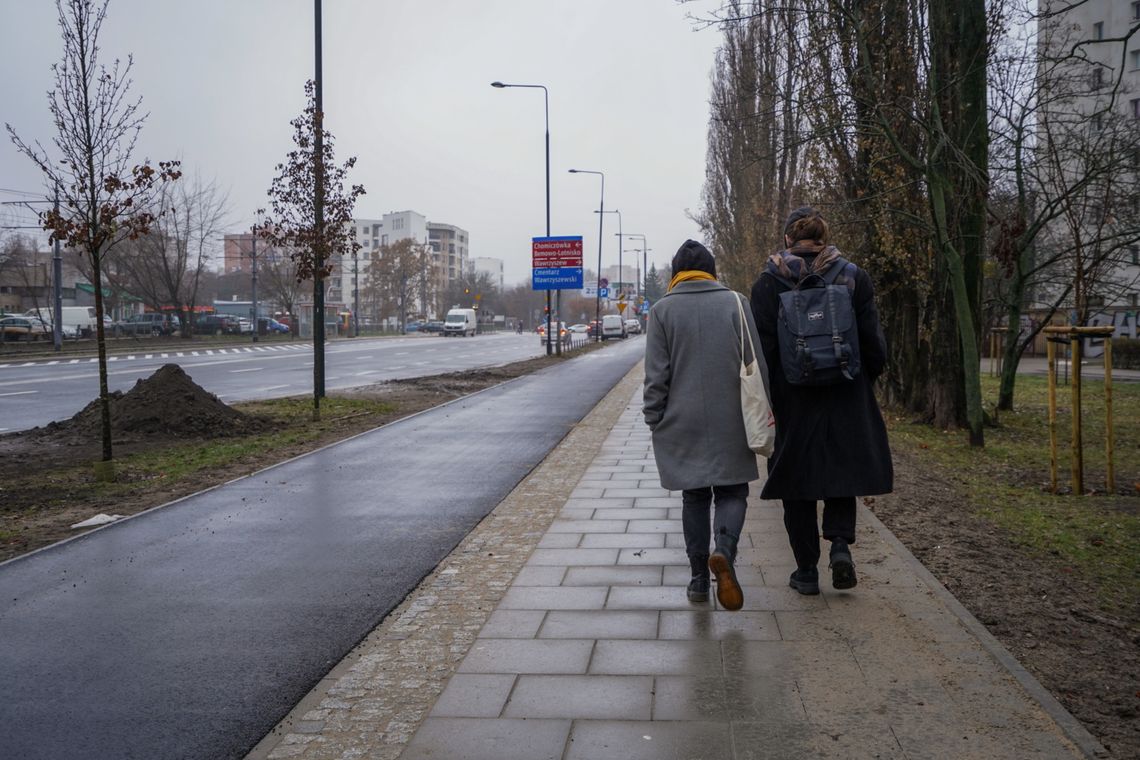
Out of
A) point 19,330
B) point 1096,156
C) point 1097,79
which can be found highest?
point 1097,79

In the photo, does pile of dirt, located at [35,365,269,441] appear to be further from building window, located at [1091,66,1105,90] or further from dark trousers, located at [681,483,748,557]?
building window, located at [1091,66,1105,90]

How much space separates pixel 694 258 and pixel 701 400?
0.70 metres

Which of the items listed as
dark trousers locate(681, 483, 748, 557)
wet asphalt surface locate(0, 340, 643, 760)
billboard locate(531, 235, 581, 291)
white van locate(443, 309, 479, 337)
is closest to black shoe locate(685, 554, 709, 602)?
dark trousers locate(681, 483, 748, 557)

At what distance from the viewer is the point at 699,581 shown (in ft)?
17.0

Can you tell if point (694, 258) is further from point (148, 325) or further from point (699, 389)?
point (148, 325)

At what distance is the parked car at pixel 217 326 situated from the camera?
66000 mm

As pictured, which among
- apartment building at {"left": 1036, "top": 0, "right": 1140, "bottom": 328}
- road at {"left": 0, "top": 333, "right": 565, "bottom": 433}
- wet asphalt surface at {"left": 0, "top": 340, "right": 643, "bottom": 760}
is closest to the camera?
wet asphalt surface at {"left": 0, "top": 340, "right": 643, "bottom": 760}

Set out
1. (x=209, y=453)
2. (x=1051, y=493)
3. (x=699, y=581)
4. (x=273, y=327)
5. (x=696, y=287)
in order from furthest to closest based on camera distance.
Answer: (x=273, y=327), (x=209, y=453), (x=1051, y=493), (x=699, y=581), (x=696, y=287)

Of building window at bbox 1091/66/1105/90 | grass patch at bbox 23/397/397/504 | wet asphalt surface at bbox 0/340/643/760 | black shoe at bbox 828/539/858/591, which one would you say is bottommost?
grass patch at bbox 23/397/397/504

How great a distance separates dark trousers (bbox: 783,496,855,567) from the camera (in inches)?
201

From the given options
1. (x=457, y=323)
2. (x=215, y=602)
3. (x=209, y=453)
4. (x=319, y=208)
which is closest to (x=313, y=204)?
(x=319, y=208)

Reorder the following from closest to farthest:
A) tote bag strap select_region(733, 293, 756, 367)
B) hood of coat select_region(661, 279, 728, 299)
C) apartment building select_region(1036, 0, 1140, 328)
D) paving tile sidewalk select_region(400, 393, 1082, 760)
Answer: paving tile sidewalk select_region(400, 393, 1082, 760), tote bag strap select_region(733, 293, 756, 367), hood of coat select_region(661, 279, 728, 299), apartment building select_region(1036, 0, 1140, 328)

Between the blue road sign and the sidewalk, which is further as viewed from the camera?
the blue road sign

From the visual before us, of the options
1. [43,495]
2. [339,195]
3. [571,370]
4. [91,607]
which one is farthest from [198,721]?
[571,370]
